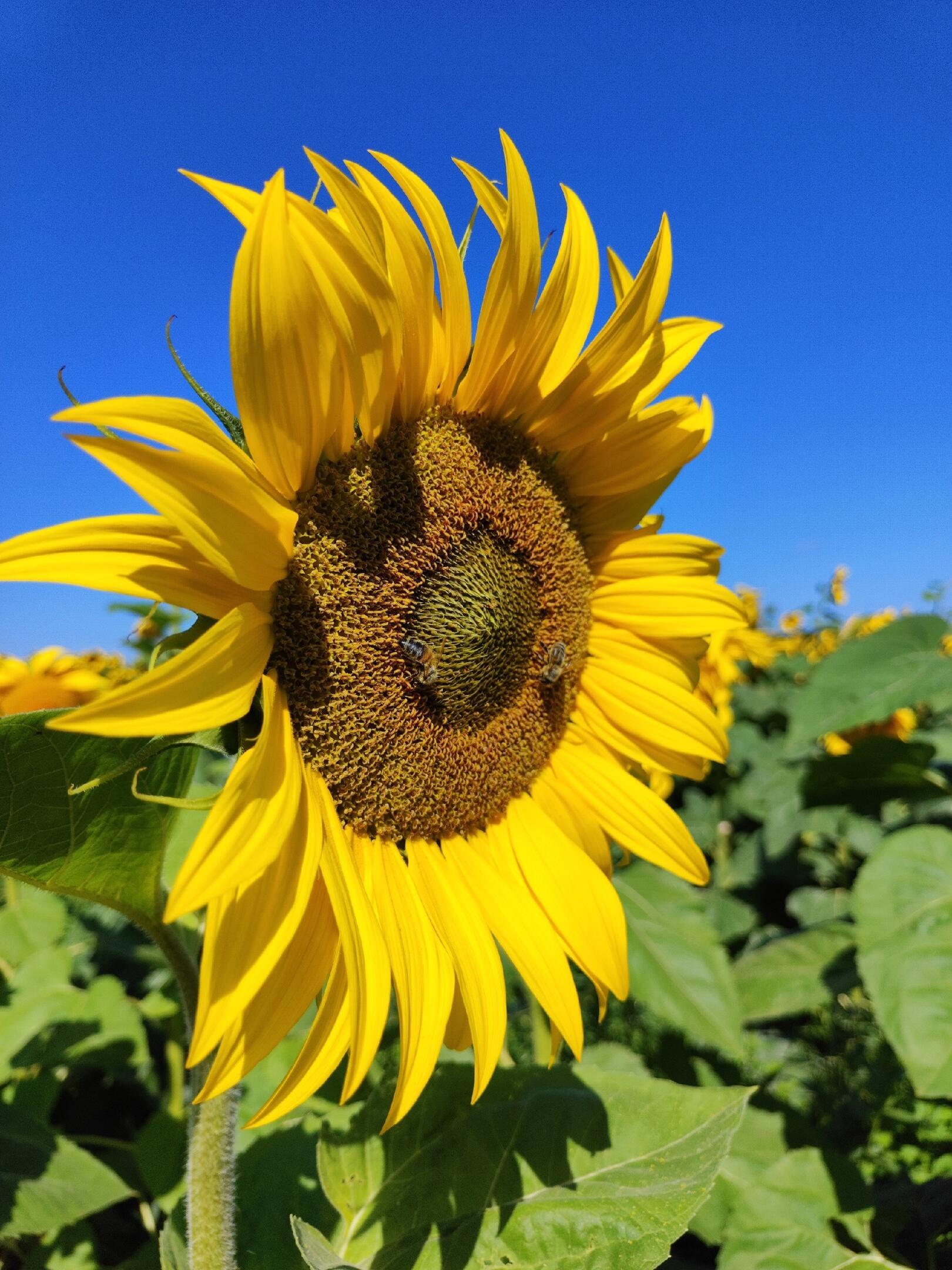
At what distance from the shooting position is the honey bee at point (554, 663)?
5.70 feet

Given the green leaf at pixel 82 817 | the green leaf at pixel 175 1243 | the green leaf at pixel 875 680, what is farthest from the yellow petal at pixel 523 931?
the green leaf at pixel 875 680

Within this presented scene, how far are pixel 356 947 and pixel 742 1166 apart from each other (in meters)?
1.96

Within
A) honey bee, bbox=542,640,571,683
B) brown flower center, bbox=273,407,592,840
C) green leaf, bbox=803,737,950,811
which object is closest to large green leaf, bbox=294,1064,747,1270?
brown flower center, bbox=273,407,592,840

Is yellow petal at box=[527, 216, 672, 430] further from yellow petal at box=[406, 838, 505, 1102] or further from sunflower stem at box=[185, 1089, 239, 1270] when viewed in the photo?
sunflower stem at box=[185, 1089, 239, 1270]

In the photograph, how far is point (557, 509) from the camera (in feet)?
5.78

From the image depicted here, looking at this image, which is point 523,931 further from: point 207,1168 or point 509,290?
point 509,290

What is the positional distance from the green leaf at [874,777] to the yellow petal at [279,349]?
2.62 metres

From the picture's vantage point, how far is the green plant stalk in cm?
129

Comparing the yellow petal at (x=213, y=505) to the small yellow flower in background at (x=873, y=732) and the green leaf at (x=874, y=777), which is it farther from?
the small yellow flower in background at (x=873, y=732)

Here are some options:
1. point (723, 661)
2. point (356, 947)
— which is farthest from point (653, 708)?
point (723, 661)

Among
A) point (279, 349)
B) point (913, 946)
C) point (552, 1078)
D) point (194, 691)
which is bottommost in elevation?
point (552, 1078)

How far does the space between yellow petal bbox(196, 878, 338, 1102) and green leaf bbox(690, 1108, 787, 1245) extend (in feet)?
4.98

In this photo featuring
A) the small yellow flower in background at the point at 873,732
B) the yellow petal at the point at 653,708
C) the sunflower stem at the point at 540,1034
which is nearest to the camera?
the yellow petal at the point at 653,708

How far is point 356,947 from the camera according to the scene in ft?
3.82
